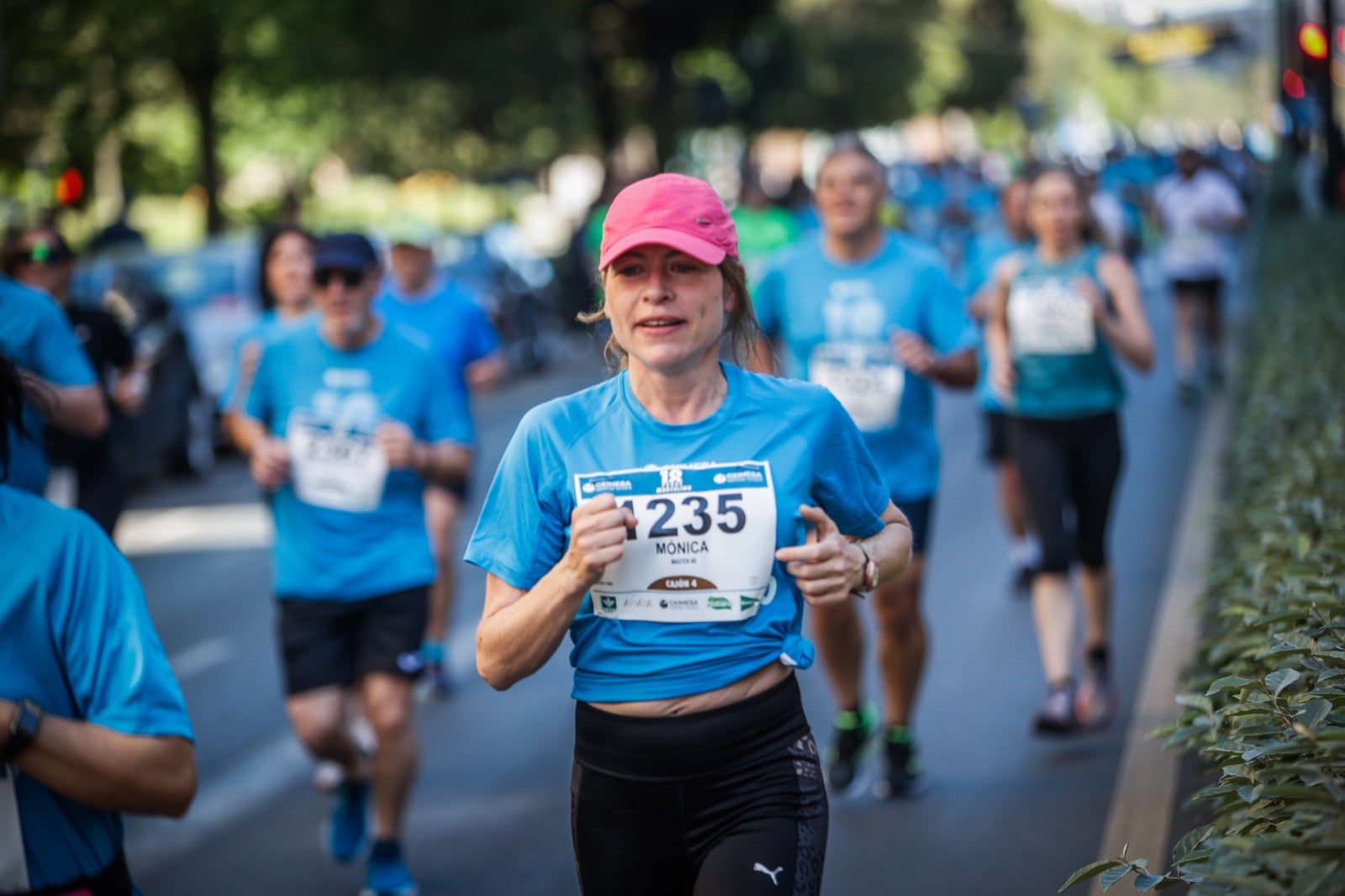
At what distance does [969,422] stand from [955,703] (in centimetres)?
910

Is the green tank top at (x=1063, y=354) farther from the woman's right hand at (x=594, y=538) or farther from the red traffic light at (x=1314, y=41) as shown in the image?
the red traffic light at (x=1314, y=41)

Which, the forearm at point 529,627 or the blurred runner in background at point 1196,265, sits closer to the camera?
the forearm at point 529,627

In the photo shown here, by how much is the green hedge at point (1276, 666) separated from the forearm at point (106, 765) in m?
1.40

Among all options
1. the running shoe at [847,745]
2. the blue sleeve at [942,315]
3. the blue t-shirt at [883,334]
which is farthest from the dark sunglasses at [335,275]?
the running shoe at [847,745]

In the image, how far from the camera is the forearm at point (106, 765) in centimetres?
264

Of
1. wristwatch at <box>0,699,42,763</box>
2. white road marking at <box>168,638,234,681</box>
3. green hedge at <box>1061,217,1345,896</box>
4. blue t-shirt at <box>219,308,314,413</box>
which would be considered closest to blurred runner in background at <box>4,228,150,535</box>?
blue t-shirt at <box>219,308,314,413</box>

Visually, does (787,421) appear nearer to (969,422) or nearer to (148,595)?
(148,595)

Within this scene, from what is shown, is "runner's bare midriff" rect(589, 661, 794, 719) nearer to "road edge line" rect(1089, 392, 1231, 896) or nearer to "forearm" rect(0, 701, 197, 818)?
"forearm" rect(0, 701, 197, 818)

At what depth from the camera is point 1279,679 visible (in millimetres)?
3102

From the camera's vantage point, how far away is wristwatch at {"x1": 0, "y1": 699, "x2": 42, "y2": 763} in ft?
8.56

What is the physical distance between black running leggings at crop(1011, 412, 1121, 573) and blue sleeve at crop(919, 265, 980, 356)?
985 millimetres

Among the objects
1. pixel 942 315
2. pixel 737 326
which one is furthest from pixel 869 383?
pixel 737 326

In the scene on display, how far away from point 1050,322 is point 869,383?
1261 mm

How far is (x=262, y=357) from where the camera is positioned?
6023 mm
